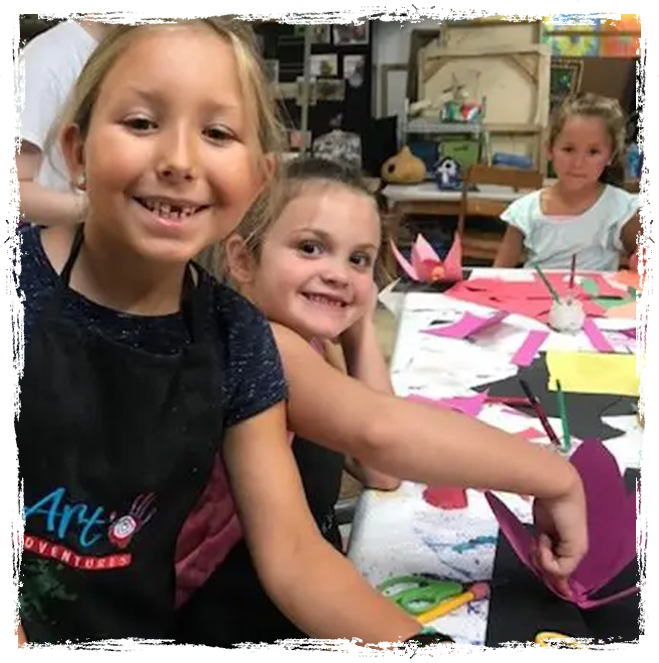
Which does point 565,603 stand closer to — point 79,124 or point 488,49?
point 79,124

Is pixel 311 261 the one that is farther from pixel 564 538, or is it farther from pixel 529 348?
pixel 529 348

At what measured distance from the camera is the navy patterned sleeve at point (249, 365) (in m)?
0.49

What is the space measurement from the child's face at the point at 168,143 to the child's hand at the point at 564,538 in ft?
0.88

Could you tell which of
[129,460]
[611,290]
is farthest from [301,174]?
[611,290]

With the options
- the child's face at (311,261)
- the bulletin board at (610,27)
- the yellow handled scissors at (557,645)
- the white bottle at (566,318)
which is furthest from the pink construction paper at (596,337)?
the yellow handled scissors at (557,645)

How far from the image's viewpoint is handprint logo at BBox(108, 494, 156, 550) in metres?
0.45

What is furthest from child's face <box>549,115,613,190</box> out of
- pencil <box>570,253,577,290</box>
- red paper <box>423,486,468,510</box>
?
red paper <box>423,486,468,510</box>

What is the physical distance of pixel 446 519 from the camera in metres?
0.63

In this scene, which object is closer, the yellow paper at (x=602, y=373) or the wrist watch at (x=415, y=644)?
the wrist watch at (x=415, y=644)

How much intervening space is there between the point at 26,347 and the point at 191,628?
0.75ft

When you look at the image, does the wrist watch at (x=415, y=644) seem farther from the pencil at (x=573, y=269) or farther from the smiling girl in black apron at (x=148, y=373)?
the pencil at (x=573, y=269)

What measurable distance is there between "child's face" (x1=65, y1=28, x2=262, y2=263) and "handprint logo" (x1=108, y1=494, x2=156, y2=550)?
0.42 ft

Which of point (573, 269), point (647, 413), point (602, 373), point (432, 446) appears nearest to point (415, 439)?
point (432, 446)

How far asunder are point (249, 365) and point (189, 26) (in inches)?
7.2
